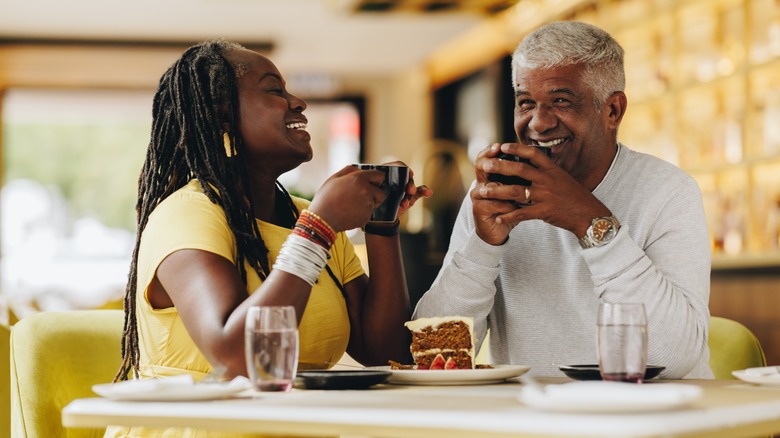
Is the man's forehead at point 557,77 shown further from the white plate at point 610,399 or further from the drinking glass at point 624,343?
the white plate at point 610,399

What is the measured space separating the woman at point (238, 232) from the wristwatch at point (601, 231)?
0.35m

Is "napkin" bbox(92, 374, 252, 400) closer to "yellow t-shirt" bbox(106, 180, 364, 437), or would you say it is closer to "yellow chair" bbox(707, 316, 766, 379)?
"yellow t-shirt" bbox(106, 180, 364, 437)

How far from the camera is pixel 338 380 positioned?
138 centimetres

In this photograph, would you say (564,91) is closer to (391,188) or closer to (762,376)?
(391,188)

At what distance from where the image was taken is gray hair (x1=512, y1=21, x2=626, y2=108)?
1.90m

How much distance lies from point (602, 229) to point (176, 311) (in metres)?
0.71

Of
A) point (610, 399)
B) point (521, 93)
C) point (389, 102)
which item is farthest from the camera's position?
point (389, 102)

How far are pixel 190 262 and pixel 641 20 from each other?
15.8 ft

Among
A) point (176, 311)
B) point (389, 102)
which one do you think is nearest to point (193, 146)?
point (176, 311)

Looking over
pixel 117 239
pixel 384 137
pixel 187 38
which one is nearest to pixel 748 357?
pixel 187 38

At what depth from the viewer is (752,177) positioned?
16.3ft

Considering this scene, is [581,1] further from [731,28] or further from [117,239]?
[117,239]

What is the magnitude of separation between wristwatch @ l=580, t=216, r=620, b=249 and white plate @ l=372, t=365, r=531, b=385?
0.27m

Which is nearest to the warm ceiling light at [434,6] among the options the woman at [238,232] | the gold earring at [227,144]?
the woman at [238,232]
